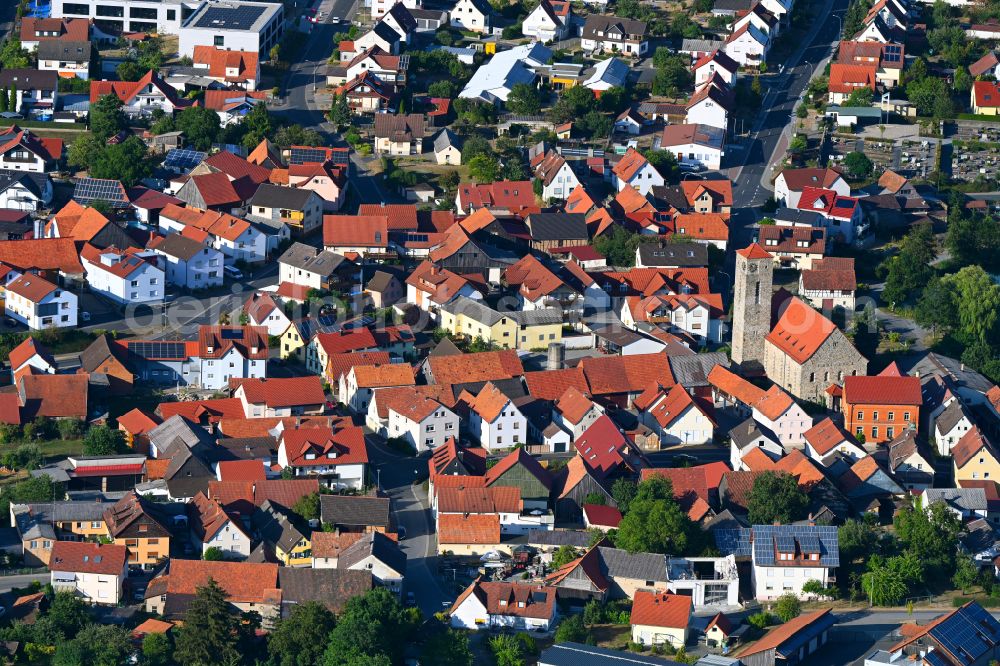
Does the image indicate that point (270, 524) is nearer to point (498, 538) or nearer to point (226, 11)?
point (498, 538)

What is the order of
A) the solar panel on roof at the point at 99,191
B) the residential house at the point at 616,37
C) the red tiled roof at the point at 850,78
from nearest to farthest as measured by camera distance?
the solar panel on roof at the point at 99,191 < the red tiled roof at the point at 850,78 < the residential house at the point at 616,37

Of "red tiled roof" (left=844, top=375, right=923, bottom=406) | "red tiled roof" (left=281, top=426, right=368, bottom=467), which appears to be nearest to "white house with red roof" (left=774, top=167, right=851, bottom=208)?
"red tiled roof" (left=844, top=375, right=923, bottom=406)

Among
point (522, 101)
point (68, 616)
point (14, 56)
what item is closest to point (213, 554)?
point (68, 616)

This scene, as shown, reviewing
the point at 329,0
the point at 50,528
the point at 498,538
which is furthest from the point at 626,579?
the point at 329,0

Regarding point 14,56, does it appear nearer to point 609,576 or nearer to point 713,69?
point 713,69

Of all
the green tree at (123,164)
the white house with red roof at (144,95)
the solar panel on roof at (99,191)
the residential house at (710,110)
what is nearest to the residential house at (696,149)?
the residential house at (710,110)

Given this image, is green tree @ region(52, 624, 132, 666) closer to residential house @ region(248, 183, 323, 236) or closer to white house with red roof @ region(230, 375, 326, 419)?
white house with red roof @ region(230, 375, 326, 419)

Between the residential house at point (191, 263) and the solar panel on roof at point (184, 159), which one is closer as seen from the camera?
the residential house at point (191, 263)

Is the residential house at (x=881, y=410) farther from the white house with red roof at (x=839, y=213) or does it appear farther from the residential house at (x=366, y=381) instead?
the white house with red roof at (x=839, y=213)
